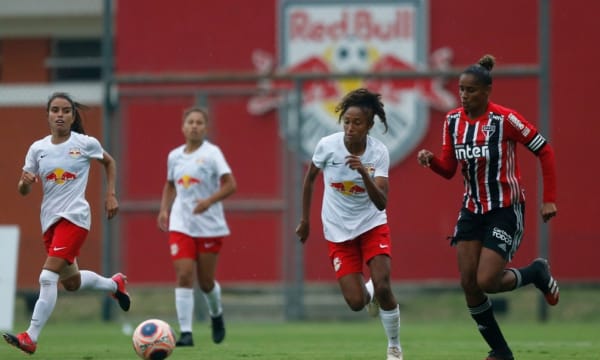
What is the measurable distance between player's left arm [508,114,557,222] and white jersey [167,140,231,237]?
12.0 feet

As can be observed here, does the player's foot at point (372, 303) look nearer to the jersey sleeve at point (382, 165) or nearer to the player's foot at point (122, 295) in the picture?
the jersey sleeve at point (382, 165)

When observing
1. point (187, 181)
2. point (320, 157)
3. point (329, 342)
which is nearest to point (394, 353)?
point (320, 157)

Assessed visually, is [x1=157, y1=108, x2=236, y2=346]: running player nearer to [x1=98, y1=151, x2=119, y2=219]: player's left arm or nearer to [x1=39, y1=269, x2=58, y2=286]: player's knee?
[x1=98, y1=151, x2=119, y2=219]: player's left arm

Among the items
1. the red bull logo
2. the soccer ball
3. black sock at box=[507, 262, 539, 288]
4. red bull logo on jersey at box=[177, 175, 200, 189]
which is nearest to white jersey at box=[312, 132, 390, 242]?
the red bull logo

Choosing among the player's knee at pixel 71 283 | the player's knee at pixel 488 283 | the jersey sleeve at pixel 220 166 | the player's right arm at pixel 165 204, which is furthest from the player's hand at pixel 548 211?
the player's right arm at pixel 165 204

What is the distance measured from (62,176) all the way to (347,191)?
236 centimetres

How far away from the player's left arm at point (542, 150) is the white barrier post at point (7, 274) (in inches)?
264

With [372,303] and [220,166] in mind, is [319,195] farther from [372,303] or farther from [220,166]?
[372,303]

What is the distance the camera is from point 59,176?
10.7m

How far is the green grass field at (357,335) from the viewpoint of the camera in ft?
36.4

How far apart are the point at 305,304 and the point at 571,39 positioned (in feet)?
19.3

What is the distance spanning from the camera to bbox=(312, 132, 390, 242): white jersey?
9.87 meters

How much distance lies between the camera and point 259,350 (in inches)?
453

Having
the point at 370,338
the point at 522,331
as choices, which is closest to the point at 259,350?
the point at 370,338
